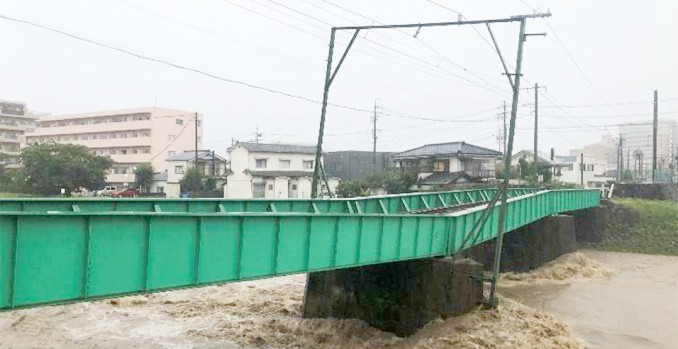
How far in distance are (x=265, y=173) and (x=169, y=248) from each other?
43.7m

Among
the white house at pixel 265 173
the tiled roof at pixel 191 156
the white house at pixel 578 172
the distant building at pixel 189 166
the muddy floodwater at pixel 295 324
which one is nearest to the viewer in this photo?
the muddy floodwater at pixel 295 324

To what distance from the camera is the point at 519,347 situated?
1496 centimetres

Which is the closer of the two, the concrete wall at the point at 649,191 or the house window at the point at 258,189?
the concrete wall at the point at 649,191

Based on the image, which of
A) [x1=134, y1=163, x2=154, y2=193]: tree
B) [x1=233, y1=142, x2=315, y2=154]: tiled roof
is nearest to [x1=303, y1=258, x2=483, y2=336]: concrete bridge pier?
[x1=233, y1=142, x2=315, y2=154]: tiled roof

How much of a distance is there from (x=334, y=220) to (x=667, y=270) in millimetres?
26289

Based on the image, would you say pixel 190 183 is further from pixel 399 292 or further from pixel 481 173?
pixel 399 292

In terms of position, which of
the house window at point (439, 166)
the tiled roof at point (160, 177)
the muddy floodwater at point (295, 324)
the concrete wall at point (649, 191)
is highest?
the house window at point (439, 166)

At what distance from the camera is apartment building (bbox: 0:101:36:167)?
80.4 meters

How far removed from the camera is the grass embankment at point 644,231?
→ 3709 centimetres

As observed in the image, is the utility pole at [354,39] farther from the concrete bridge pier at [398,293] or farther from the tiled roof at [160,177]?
the tiled roof at [160,177]

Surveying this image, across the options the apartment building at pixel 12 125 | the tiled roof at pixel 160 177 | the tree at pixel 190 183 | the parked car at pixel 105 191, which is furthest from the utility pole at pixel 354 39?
the apartment building at pixel 12 125

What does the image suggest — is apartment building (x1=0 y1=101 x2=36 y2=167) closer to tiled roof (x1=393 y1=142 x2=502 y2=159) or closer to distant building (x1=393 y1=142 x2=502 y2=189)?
tiled roof (x1=393 y1=142 x2=502 y2=159)

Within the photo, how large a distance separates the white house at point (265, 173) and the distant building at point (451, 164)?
10.3 metres

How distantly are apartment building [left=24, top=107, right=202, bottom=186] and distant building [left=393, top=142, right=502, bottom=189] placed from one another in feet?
103
